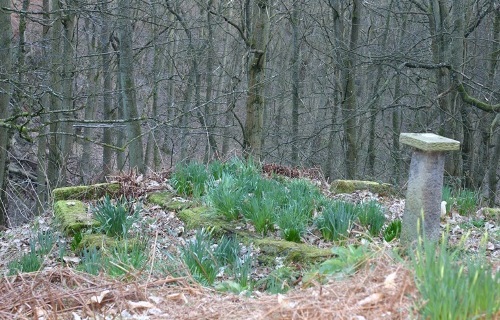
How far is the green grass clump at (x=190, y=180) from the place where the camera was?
750 centimetres

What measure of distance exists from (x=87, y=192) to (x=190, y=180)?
1311mm

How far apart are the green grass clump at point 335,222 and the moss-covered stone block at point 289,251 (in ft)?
1.18

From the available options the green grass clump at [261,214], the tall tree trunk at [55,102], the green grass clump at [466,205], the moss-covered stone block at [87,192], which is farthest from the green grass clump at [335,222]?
the tall tree trunk at [55,102]

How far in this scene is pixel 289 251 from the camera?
5430mm

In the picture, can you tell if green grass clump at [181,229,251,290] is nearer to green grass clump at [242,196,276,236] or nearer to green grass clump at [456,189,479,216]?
green grass clump at [242,196,276,236]

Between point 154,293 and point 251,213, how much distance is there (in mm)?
2557

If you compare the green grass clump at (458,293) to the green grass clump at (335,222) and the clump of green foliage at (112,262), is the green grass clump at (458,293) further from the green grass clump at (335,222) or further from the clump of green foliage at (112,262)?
the green grass clump at (335,222)

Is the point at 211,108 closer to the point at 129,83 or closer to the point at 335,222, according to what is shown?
the point at 129,83

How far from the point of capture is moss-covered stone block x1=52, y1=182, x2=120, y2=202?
7.85 metres

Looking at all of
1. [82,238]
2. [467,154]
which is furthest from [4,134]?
[467,154]

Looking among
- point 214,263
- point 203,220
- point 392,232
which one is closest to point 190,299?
point 214,263

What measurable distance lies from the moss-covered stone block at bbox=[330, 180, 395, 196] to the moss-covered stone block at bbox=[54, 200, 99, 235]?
10.8 ft

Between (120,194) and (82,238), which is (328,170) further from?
(82,238)

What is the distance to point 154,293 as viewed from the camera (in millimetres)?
3586
